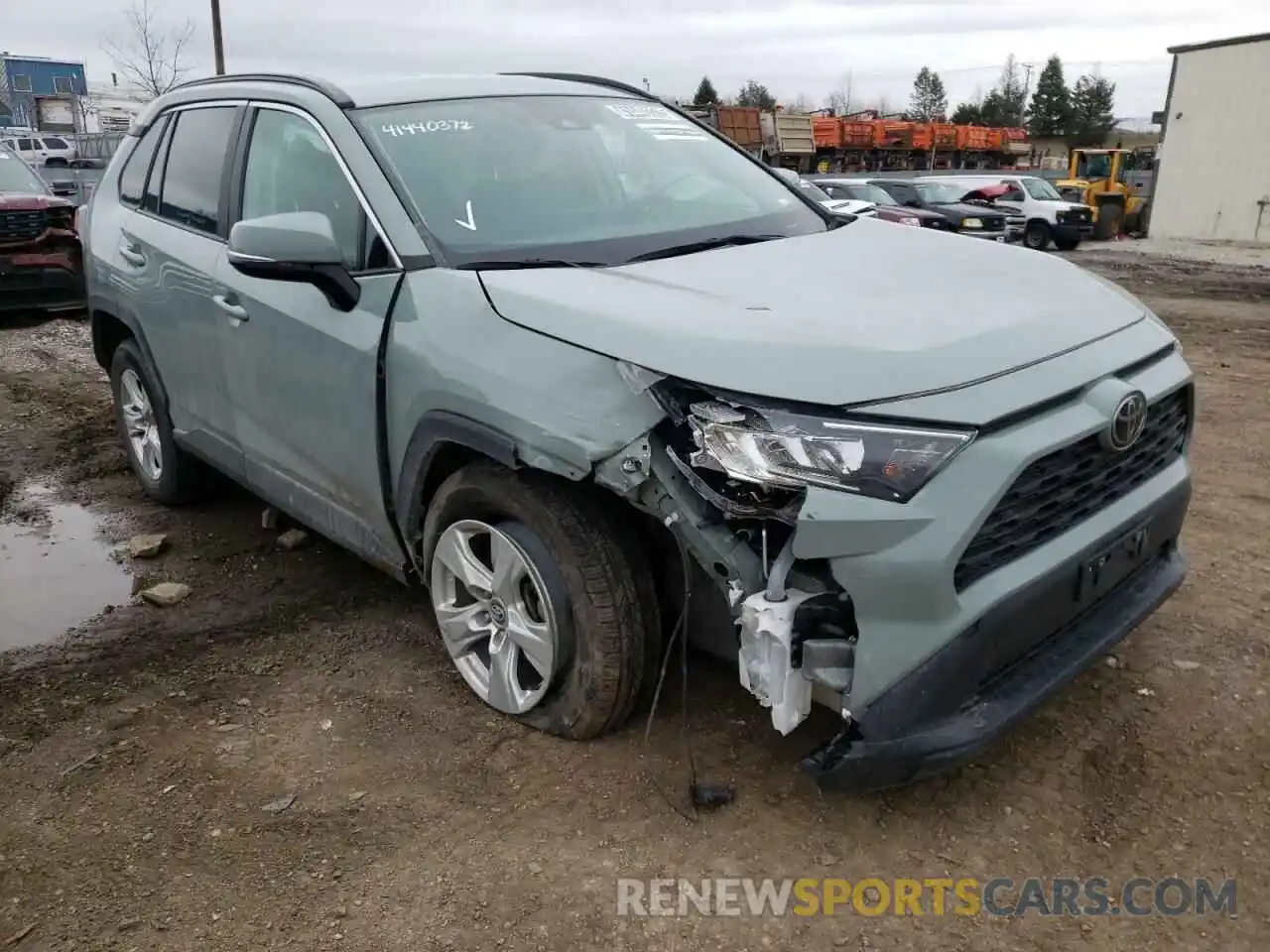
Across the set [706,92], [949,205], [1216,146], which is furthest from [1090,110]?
[949,205]

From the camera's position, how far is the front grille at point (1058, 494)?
2305 mm

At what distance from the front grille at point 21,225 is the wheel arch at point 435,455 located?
336 inches

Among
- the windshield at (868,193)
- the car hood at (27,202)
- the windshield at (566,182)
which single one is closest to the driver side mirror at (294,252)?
the windshield at (566,182)

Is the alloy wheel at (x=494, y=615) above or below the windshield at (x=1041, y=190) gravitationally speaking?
below

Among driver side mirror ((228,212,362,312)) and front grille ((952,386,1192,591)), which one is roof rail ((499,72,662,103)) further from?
front grille ((952,386,1192,591))

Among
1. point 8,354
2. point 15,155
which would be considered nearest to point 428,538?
point 8,354

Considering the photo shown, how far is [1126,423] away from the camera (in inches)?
99.3

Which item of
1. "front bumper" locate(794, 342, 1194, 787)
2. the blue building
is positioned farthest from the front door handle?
the blue building

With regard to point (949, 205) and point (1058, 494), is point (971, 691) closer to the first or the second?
point (1058, 494)

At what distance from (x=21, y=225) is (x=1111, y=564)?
1020 cm

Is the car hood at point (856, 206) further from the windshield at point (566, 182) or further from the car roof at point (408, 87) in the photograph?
the windshield at point (566, 182)

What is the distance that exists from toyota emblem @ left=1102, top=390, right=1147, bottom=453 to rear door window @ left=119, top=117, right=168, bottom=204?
4038 mm

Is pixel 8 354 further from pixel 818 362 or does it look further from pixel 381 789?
pixel 818 362

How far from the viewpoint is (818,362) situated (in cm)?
229
